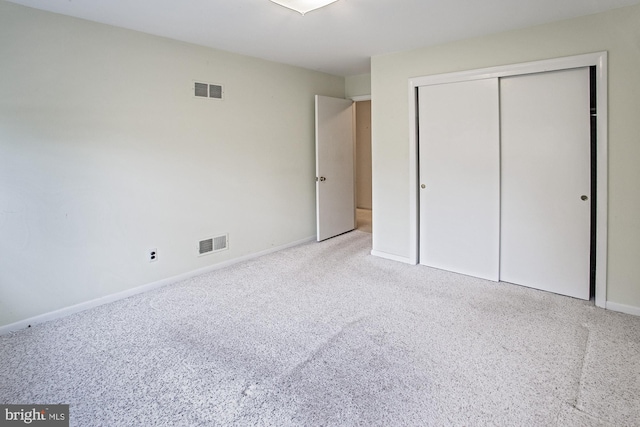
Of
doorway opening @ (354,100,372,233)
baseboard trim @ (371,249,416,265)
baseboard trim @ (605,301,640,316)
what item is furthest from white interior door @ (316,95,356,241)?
baseboard trim @ (605,301,640,316)

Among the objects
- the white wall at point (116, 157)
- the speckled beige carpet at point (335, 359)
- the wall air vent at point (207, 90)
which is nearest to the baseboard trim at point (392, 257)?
the speckled beige carpet at point (335, 359)

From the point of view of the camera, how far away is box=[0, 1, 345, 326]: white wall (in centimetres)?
268

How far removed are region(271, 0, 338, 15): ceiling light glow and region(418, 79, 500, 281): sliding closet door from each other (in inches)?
66.1

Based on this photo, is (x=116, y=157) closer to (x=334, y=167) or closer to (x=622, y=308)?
(x=334, y=167)

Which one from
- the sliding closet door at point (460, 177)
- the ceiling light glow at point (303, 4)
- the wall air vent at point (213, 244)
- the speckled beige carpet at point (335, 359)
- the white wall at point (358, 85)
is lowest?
the speckled beige carpet at point (335, 359)

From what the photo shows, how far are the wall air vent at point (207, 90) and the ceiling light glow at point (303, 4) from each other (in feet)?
4.78

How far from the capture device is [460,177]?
3.72m

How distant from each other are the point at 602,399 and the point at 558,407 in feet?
0.87

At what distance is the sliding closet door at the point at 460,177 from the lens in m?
3.50

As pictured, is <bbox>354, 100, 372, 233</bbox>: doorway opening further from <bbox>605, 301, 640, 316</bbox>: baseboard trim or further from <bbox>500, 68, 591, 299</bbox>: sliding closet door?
<bbox>605, 301, 640, 316</bbox>: baseboard trim

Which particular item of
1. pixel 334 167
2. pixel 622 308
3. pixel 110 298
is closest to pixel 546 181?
pixel 622 308

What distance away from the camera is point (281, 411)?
1830 millimetres

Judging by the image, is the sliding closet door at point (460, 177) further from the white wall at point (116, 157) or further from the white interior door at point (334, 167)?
the white wall at point (116, 157)

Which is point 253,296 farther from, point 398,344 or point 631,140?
point 631,140
